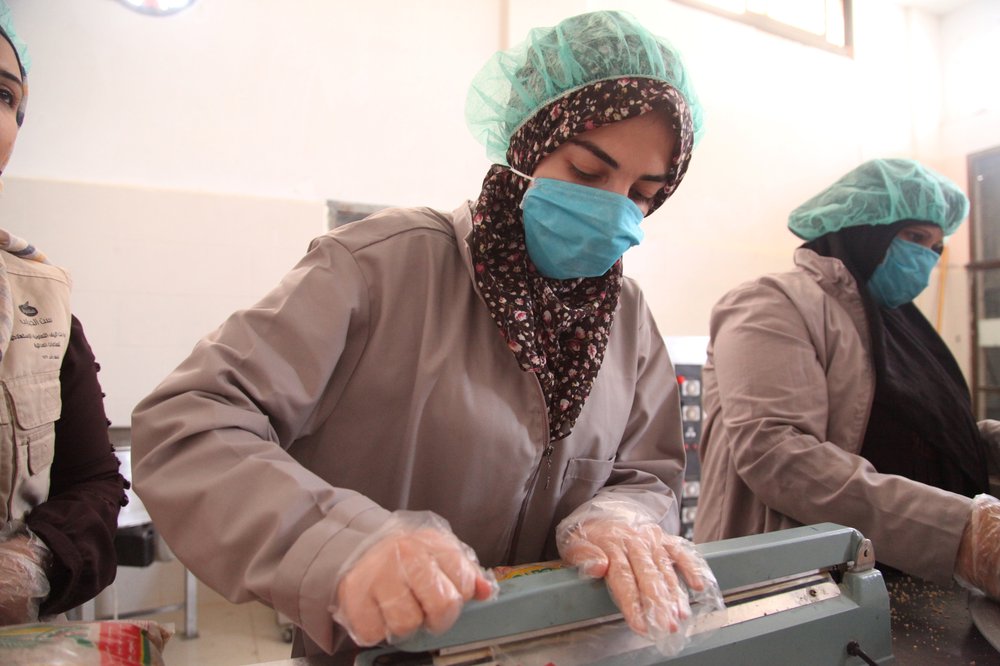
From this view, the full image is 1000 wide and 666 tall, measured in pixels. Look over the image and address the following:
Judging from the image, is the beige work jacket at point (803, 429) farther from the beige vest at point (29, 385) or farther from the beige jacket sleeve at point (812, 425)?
the beige vest at point (29, 385)

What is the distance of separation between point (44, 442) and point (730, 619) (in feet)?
3.43

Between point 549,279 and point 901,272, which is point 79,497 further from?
point 901,272

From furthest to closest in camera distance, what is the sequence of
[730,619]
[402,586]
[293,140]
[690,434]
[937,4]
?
[937,4] → [690,434] → [293,140] → [730,619] → [402,586]

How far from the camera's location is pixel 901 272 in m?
1.64

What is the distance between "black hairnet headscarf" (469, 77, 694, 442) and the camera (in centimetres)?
94

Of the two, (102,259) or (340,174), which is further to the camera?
(340,174)

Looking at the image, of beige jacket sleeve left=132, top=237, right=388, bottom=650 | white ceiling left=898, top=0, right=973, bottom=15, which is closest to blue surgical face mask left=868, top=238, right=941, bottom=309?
beige jacket sleeve left=132, top=237, right=388, bottom=650

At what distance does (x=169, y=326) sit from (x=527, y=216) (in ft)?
8.23

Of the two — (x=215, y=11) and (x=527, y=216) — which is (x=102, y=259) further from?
(x=527, y=216)

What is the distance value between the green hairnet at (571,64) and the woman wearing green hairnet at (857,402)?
0.63 m

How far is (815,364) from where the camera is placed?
143 centimetres

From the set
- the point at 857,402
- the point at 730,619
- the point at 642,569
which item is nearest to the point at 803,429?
the point at 857,402

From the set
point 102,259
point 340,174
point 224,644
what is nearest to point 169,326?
point 102,259

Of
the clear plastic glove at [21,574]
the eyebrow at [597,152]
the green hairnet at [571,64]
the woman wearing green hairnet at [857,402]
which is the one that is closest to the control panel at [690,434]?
the woman wearing green hairnet at [857,402]
